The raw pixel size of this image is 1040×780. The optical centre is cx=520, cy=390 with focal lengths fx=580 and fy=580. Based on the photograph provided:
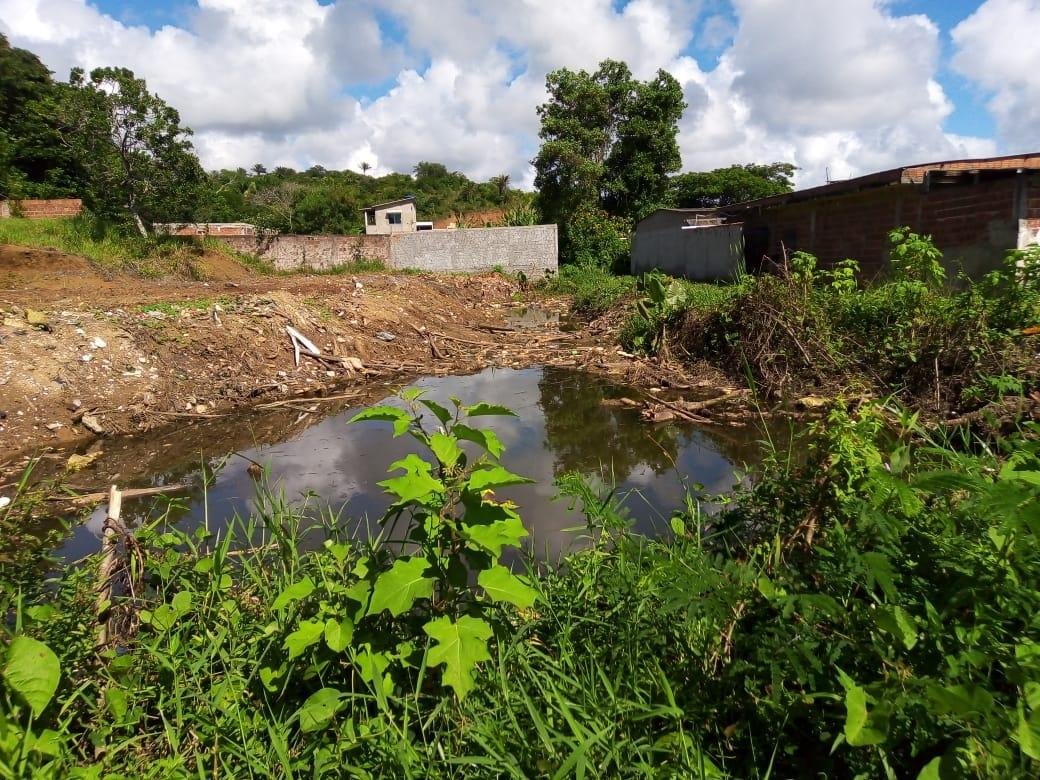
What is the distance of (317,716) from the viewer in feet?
5.40

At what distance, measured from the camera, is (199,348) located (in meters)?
8.10

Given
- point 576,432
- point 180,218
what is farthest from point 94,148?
point 576,432

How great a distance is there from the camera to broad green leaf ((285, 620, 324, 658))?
1.66 meters

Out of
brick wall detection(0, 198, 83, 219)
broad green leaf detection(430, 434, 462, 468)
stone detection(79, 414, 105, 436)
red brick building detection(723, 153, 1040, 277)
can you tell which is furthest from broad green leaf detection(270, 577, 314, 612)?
brick wall detection(0, 198, 83, 219)

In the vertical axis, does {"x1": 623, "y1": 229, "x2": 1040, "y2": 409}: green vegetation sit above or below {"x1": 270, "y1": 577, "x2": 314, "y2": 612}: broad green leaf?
above

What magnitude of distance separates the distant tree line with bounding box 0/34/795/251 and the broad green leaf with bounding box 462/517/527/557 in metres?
18.5

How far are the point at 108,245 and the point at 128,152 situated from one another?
2855 millimetres

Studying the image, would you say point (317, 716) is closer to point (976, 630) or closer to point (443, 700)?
point (443, 700)

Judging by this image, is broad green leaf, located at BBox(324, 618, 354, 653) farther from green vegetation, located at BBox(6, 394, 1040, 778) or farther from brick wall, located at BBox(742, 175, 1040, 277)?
brick wall, located at BBox(742, 175, 1040, 277)

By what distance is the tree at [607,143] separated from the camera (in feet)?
74.8

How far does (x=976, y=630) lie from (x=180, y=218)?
2107 centimetres

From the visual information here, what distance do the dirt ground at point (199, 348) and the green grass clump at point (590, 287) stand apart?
3.45ft

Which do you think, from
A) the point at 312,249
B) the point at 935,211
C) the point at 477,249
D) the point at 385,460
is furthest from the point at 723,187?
the point at 385,460

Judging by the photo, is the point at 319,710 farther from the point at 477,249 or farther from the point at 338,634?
the point at 477,249
